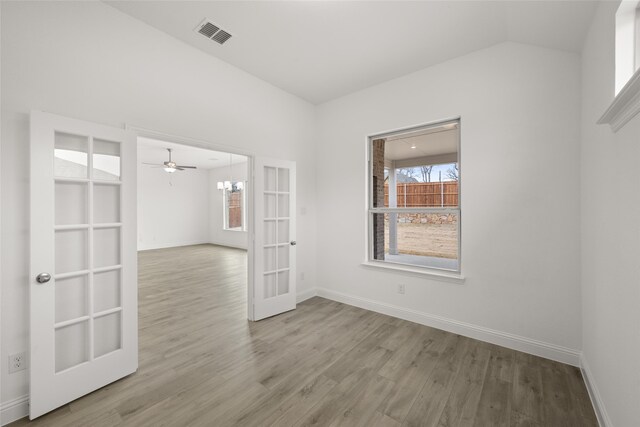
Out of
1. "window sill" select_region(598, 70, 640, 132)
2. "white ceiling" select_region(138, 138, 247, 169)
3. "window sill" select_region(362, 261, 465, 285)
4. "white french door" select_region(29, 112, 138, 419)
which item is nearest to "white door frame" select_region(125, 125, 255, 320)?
"white french door" select_region(29, 112, 138, 419)

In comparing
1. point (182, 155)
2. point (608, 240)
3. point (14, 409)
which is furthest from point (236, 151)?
point (182, 155)

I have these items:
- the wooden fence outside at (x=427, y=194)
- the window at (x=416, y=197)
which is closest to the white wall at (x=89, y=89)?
the window at (x=416, y=197)

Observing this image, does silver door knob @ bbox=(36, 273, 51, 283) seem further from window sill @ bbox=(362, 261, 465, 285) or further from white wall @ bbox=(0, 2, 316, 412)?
window sill @ bbox=(362, 261, 465, 285)

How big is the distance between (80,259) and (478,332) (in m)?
3.72

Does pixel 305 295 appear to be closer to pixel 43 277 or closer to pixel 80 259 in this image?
pixel 80 259

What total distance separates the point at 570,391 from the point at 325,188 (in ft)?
10.9

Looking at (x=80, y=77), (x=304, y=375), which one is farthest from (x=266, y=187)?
(x=304, y=375)

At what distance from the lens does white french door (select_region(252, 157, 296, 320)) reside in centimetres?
342

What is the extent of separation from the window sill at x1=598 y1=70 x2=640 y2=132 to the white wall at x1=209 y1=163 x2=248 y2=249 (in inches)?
352

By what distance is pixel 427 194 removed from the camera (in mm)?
3389

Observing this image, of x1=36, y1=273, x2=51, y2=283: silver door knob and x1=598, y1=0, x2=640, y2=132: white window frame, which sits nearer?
x1=598, y1=0, x2=640, y2=132: white window frame

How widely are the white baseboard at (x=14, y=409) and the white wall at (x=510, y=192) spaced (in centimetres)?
337

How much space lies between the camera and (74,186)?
204 cm

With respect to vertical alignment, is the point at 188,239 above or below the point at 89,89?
below
